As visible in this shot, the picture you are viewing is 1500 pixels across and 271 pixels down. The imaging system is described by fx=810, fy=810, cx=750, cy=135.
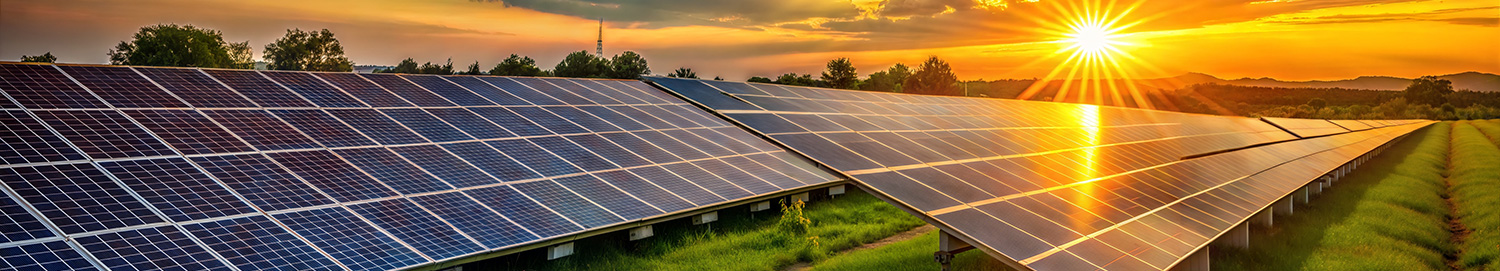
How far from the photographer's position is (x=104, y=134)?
12.2 meters

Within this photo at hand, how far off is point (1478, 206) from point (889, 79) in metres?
111

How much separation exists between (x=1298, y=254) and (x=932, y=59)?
403 ft

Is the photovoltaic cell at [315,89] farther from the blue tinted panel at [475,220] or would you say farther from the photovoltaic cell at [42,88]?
the blue tinted panel at [475,220]

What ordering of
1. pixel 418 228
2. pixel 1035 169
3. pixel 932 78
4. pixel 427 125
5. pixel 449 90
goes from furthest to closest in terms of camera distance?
pixel 932 78 < pixel 449 90 < pixel 1035 169 < pixel 427 125 < pixel 418 228

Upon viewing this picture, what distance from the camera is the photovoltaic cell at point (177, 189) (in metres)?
10.6

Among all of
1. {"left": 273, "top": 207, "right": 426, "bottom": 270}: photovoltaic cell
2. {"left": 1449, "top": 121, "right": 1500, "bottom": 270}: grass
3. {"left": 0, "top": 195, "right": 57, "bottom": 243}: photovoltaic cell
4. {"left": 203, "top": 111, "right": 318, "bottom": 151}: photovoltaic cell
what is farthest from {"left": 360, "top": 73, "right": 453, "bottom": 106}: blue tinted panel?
{"left": 1449, "top": 121, "right": 1500, "bottom": 270}: grass

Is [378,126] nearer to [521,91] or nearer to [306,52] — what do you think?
[521,91]

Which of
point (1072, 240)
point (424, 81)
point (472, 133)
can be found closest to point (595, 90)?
point (424, 81)

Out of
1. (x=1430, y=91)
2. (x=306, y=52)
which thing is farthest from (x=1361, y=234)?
(x=1430, y=91)

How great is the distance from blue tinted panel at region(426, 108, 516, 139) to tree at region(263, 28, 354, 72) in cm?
11366

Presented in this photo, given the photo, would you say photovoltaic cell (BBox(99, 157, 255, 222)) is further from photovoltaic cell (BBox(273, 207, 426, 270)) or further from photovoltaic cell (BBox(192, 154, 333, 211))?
photovoltaic cell (BBox(273, 207, 426, 270))

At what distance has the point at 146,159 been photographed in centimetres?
1174

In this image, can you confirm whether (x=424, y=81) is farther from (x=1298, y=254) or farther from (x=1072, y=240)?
(x=1298, y=254)

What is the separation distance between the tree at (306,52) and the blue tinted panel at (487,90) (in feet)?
360
